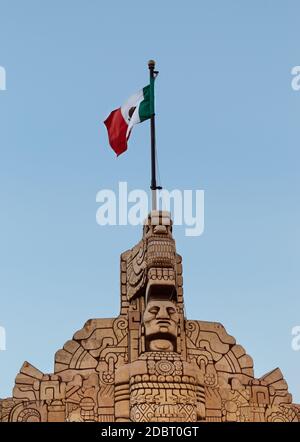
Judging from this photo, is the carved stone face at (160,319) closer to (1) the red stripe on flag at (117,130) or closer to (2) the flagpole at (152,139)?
(2) the flagpole at (152,139)

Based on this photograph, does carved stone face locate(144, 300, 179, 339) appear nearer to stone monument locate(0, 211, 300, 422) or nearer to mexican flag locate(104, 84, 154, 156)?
stone monument locate(0, 211, 300, 422)

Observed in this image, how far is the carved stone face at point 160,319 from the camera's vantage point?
24.2 m

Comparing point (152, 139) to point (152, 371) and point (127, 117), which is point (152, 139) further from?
point (152, 371)

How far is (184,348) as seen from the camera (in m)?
24.7

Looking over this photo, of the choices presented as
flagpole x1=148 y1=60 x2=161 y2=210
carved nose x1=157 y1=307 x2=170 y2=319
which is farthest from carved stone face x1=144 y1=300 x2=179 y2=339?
flagpole x1=148 y1=60 x2=161 y2=210

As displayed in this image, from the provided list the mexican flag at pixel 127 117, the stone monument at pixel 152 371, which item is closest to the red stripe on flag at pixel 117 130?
the mexican flag at pixel 127 117

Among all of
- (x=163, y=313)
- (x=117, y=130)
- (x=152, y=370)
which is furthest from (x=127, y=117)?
(x=152, y=370)

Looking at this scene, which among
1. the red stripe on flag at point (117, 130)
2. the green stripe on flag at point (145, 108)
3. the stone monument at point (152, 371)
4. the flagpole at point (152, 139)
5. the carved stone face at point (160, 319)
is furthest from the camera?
the red stripe on flag at point (117, 130)

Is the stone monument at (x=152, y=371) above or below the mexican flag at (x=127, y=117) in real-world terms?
below

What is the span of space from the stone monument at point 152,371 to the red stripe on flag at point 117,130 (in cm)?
202

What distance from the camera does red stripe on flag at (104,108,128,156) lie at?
26.2 m
